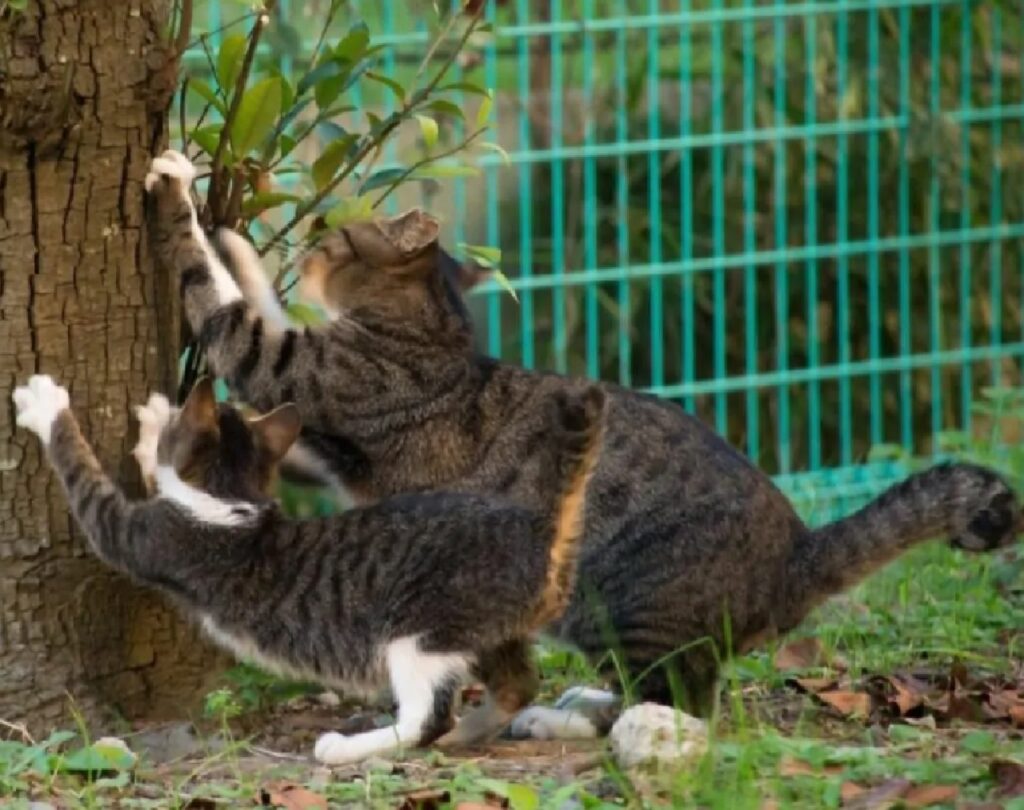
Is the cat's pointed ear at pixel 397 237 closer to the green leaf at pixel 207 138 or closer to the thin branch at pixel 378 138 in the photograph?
the thin branch at pixel 378 138

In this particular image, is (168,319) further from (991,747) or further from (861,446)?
(861,446)

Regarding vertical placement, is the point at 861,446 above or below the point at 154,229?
below

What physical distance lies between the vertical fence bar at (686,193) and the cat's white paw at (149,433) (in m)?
3.20

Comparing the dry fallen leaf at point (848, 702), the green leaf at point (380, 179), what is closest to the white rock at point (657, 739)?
the dry fallen leaf at point (848, 702)

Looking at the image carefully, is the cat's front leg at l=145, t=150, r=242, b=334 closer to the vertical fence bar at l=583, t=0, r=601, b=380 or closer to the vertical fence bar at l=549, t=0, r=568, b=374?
the vertical fence bar at l=549, t=0, r=568, b=374

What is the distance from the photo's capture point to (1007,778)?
420 cm

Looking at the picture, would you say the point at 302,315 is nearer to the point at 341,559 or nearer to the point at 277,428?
the point at 277,428

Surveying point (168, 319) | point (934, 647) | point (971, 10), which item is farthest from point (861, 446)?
point (168, 319)

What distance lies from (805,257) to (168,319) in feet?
11.8

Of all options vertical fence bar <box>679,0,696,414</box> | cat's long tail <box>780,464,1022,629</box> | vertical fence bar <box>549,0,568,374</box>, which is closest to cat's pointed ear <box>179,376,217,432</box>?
cat's long tail <box>780,464,1022,629</box>

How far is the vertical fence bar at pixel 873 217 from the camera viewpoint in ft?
27.0

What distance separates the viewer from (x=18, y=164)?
4691 millimetres

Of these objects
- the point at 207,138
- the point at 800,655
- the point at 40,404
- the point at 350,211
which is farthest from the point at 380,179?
the point at 800,655

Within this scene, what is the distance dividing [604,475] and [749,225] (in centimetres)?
295
